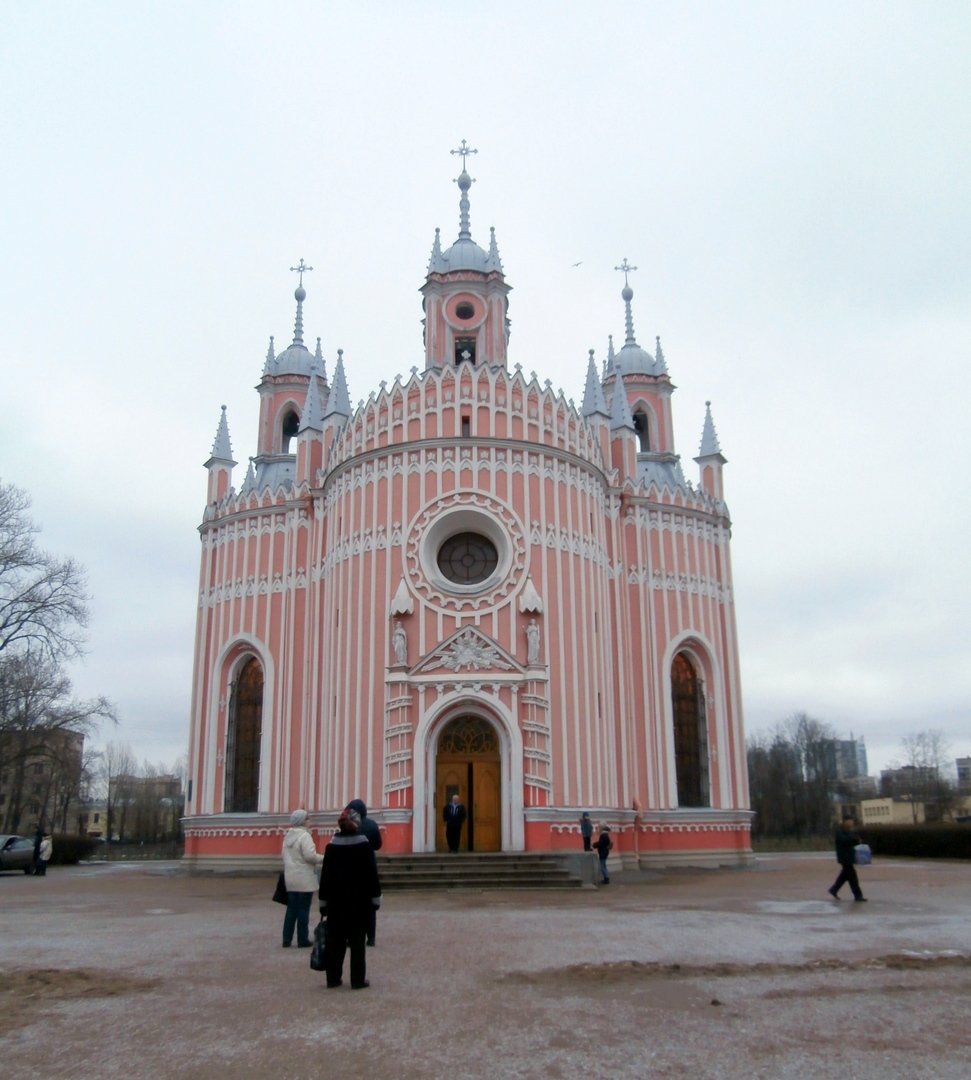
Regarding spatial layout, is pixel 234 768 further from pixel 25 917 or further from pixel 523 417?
pixel 25 917

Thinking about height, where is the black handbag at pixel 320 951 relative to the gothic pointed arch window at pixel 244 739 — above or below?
below

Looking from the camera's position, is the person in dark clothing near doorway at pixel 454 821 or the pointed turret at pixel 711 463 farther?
the pointed turret at pixel 711 463

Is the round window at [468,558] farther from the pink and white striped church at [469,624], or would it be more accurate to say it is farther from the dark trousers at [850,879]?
the dark trousers at [850,879]

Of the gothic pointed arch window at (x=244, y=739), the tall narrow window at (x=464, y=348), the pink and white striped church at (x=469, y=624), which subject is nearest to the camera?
the pink and white striped church at (x=469, y=624)

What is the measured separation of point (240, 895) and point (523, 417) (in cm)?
1541

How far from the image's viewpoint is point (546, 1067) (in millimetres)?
6441

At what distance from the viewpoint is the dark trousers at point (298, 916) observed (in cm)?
1200

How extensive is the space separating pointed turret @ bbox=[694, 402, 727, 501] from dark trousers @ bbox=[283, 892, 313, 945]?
28.2 metres

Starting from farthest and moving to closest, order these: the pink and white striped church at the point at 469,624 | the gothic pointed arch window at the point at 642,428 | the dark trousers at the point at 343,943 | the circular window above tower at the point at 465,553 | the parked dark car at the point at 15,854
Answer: the gothic pointed arch window at the point at 642,428
the parked dark car at the point at 15,854
the circular window above tower at the point at 465,553
the pink and white striped church at the point at 469,624
the dark trousers at the point at 343,943

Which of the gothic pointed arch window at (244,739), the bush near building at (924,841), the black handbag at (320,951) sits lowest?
the bush near building at (924,841)

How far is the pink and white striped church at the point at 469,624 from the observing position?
2762cm

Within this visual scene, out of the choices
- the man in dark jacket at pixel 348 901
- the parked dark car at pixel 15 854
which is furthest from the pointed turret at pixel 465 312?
the man in dark jacket at pixel 348 901

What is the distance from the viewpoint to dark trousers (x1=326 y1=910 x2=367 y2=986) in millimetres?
9148

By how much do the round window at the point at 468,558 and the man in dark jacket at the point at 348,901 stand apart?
19950mm
